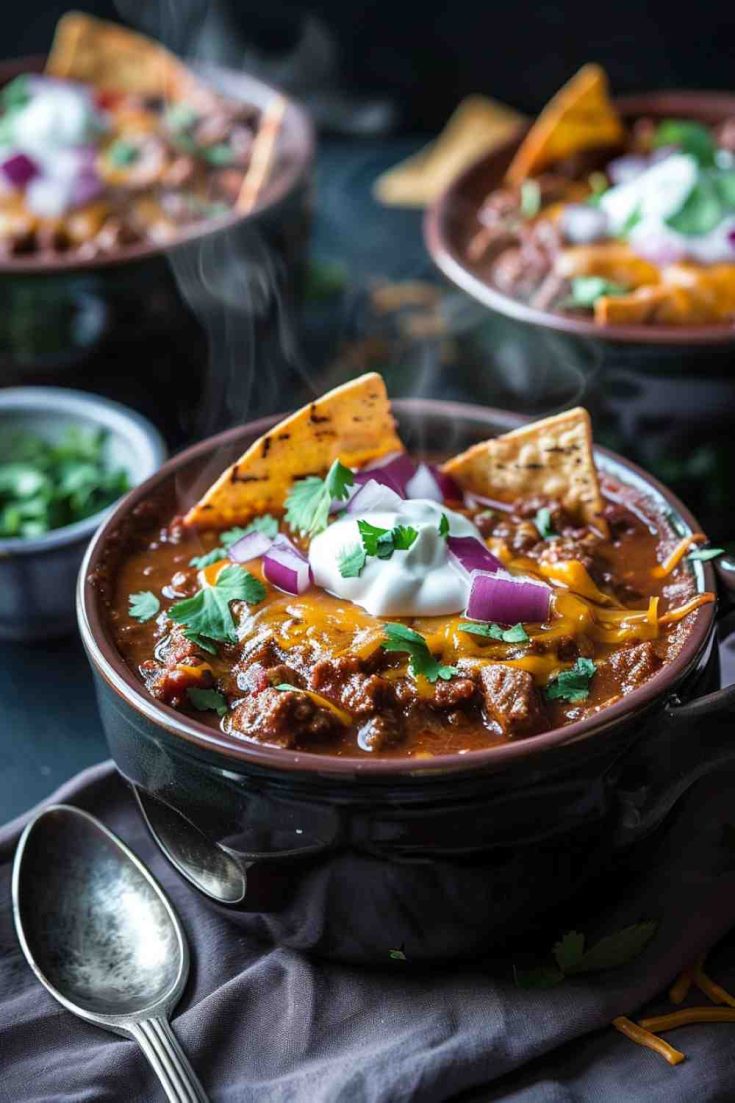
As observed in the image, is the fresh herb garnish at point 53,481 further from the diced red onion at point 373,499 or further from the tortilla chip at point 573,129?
the tortilla chip at point 573,129

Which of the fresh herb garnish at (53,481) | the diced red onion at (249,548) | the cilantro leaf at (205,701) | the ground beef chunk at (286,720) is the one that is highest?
the ground beef chunk at (286,720)

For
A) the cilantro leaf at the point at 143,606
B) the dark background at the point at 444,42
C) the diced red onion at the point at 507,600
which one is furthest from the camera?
the dark background at the point at 444,42

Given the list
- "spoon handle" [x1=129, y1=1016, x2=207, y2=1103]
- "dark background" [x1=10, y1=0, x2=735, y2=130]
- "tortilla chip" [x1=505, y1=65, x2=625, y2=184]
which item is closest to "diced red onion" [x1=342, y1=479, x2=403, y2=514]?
"spoon handle" [x1=129, y1=1016, x2=207, y2=1103]

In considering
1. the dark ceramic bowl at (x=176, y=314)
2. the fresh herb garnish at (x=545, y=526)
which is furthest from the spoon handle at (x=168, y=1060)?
the dark ceramic bowl at (x=176, y=314)

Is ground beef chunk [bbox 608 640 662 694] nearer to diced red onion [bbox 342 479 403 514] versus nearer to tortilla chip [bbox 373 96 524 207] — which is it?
diced red onion [bbox 342 479 403 514]

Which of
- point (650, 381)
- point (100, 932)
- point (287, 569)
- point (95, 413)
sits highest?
point (287, 569)

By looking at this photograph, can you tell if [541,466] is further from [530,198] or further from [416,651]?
[530,198]

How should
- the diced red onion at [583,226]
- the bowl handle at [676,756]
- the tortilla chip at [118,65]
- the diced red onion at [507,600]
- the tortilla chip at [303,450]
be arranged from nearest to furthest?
the bowl handle at [676,756], the diced red onion at [507,600], the tortilla chip at [303,450], the diced red onion at [583,226], the tortilla chip at [118,65]

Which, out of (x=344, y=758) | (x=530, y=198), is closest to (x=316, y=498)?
(x=344, y=758)
